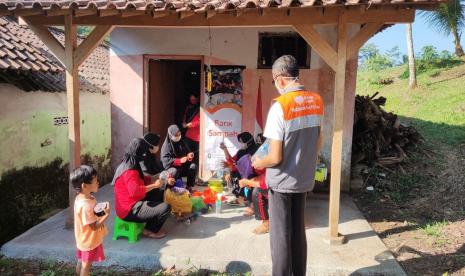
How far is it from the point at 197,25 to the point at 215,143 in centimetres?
291

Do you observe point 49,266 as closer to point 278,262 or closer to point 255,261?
point 255,261

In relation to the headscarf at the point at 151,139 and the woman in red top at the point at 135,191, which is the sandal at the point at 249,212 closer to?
the woman in red top at the point at 135,191

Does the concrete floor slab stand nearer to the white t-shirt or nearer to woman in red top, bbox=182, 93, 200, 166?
the white t-shirt

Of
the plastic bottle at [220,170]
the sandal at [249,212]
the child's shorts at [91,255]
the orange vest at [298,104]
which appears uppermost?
the orange vest at [298,104]

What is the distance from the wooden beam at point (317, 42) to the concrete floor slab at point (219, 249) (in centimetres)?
225

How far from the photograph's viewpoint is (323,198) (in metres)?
6.82

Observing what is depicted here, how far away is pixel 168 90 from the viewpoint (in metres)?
9.30

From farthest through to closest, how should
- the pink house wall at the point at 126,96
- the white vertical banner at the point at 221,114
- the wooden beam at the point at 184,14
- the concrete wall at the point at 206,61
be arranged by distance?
1. the pink house wall at the point at 126,96
2. the white vertical banner at the point at 221,114
3. the concrete wall at the point at 206,61
4. the wooden beam at the point at 184,14

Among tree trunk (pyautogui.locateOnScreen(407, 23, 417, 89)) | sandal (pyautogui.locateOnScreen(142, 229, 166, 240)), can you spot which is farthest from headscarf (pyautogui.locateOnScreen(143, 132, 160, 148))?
tree trunk (pyautogui.locateOnScreen(407, 23, 417, 89))

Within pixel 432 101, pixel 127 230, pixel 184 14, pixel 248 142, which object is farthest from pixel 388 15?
pixel 432 101

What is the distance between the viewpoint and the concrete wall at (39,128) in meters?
6.11

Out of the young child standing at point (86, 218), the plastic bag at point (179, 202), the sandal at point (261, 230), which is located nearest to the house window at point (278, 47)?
the plastic bag at point (179, 202)

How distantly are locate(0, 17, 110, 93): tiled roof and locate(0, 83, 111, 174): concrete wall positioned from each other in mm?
160

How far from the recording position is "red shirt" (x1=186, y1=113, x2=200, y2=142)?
24.8 feet
